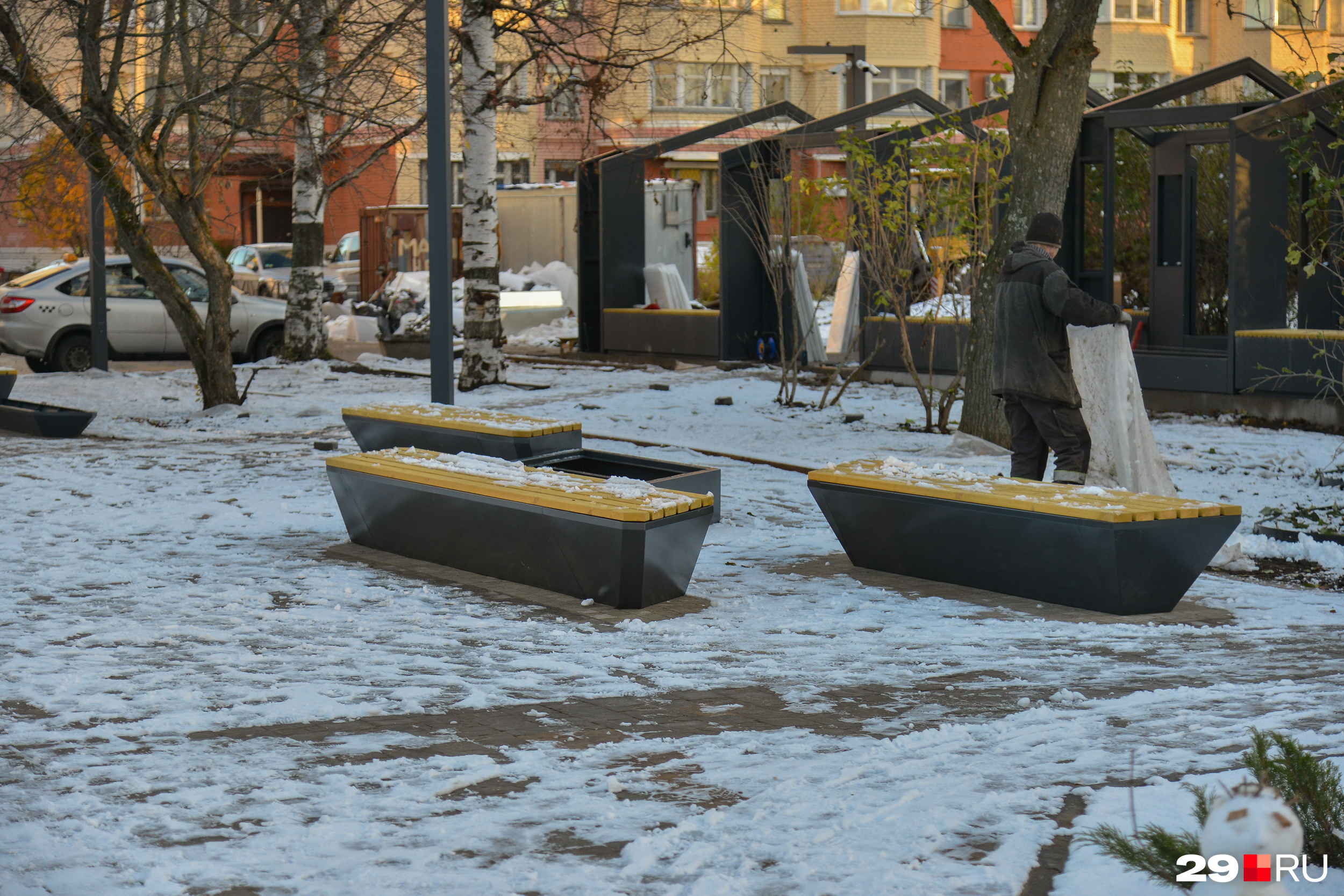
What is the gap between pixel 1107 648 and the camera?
5.50 metres

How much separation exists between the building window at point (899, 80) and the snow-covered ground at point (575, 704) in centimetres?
4291

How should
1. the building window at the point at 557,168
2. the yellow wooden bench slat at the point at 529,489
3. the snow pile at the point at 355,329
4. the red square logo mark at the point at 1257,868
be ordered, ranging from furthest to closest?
the building window at the point at 557,168 → the snow pile at the point at 355,329 → the yellow wooden bench slat at the point at 529,489 → the red square logo mark at the point at 1257,868

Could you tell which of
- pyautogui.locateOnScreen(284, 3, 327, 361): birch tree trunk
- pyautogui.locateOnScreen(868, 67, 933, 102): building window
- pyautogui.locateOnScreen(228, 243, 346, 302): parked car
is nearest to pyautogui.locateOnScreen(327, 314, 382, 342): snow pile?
pyautogui.locateOnScreen(228, 243, 346, 302): parked car

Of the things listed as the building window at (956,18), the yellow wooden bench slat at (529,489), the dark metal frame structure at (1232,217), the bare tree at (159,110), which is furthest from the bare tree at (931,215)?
the building window at (956,18)

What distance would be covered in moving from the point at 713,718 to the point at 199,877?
1.78 meters

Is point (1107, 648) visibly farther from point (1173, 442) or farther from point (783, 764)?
point (1173, 442)

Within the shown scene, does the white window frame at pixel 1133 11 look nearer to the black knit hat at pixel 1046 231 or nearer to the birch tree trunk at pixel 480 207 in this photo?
the birch tree trunk at pixel 480 207

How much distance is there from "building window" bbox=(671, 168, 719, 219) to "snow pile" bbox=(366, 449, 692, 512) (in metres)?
34.6

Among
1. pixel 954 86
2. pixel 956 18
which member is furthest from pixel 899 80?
pixel 956 18

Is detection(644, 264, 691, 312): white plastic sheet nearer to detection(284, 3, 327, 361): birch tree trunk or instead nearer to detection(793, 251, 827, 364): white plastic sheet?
detection(793, 251, 827, 364): white plastic sheet

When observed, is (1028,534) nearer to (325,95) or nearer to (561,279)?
(325,95)

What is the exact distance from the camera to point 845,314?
18.0m

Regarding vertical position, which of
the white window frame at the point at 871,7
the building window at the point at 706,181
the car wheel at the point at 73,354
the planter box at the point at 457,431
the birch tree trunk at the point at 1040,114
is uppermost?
the white window frame at the point at 871,7

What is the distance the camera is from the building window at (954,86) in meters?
50.4
